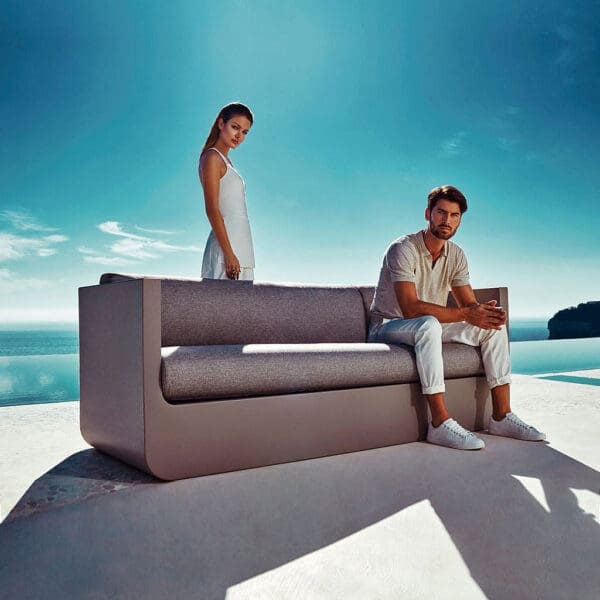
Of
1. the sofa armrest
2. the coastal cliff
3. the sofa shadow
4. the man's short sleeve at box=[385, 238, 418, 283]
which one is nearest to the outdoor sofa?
the sofa armrest

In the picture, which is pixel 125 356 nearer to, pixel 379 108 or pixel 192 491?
pixel 192 491

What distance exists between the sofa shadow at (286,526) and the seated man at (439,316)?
1.03 feet

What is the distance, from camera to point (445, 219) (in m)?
2.28

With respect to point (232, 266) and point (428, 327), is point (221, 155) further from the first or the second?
point (428, 327)

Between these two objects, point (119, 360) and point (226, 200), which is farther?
point (226, 200)

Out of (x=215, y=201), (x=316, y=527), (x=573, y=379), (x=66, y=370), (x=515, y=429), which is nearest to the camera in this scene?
(x=316, y=527)

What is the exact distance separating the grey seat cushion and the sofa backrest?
1.13ft

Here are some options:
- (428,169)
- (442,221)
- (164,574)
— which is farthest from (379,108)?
(164,574)

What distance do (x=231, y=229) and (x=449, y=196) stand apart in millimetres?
982

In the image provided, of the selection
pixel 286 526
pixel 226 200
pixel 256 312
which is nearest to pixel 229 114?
pixel 226 200

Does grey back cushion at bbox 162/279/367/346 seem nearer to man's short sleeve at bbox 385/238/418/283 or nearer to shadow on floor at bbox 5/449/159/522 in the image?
man's short sleeve at bbox 385/238/418/283

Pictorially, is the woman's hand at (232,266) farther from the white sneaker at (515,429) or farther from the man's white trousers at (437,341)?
the white sneaker at (515,429)

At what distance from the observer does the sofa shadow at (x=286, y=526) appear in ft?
3.14

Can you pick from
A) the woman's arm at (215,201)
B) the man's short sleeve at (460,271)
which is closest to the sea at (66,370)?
the man's short sleeve at (460,271)
